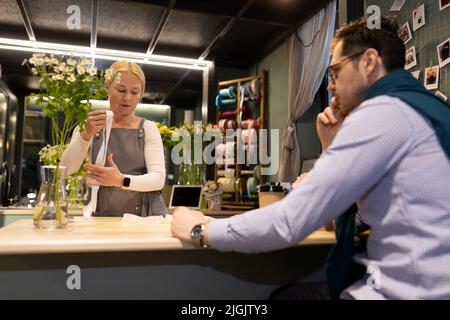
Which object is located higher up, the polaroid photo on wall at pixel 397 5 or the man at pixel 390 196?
the polaroid photo on wall at pixel 397 5

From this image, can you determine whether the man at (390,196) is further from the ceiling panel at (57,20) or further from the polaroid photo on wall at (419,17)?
the ceiling panel at (57,20)

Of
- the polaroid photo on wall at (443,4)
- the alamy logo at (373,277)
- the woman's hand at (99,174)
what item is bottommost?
the alamy logo at (373,277)

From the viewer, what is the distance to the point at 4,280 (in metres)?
1.20

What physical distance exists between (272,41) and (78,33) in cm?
216

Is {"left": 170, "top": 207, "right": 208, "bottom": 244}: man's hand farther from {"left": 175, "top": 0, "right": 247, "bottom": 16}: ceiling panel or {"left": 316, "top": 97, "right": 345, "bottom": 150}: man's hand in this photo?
{"left": 175, "top": 0, "right": 247, "bottom": 16}: ceiling panel

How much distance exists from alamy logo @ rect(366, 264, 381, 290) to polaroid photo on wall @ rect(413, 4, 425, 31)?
1.60 meters

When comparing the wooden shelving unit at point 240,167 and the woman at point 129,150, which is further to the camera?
the wooden shelving unit at point 240,167

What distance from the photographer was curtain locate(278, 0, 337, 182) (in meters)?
3.87

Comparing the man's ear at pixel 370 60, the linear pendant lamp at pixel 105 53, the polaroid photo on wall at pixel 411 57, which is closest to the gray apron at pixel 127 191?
the man's ear at pixel 370 60

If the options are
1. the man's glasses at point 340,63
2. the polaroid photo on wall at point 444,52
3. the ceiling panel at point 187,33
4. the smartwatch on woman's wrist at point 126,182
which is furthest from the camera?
the ceiling panel at point 187,33

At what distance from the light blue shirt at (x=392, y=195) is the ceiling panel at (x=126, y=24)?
3.08 m

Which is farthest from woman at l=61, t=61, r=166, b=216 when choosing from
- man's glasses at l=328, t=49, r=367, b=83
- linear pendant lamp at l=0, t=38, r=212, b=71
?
linear pendant lamp at l=0, t=38, r=212, b=71

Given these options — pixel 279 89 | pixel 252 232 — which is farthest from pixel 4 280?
pixel 279 89

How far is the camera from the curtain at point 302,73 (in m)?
3.87
